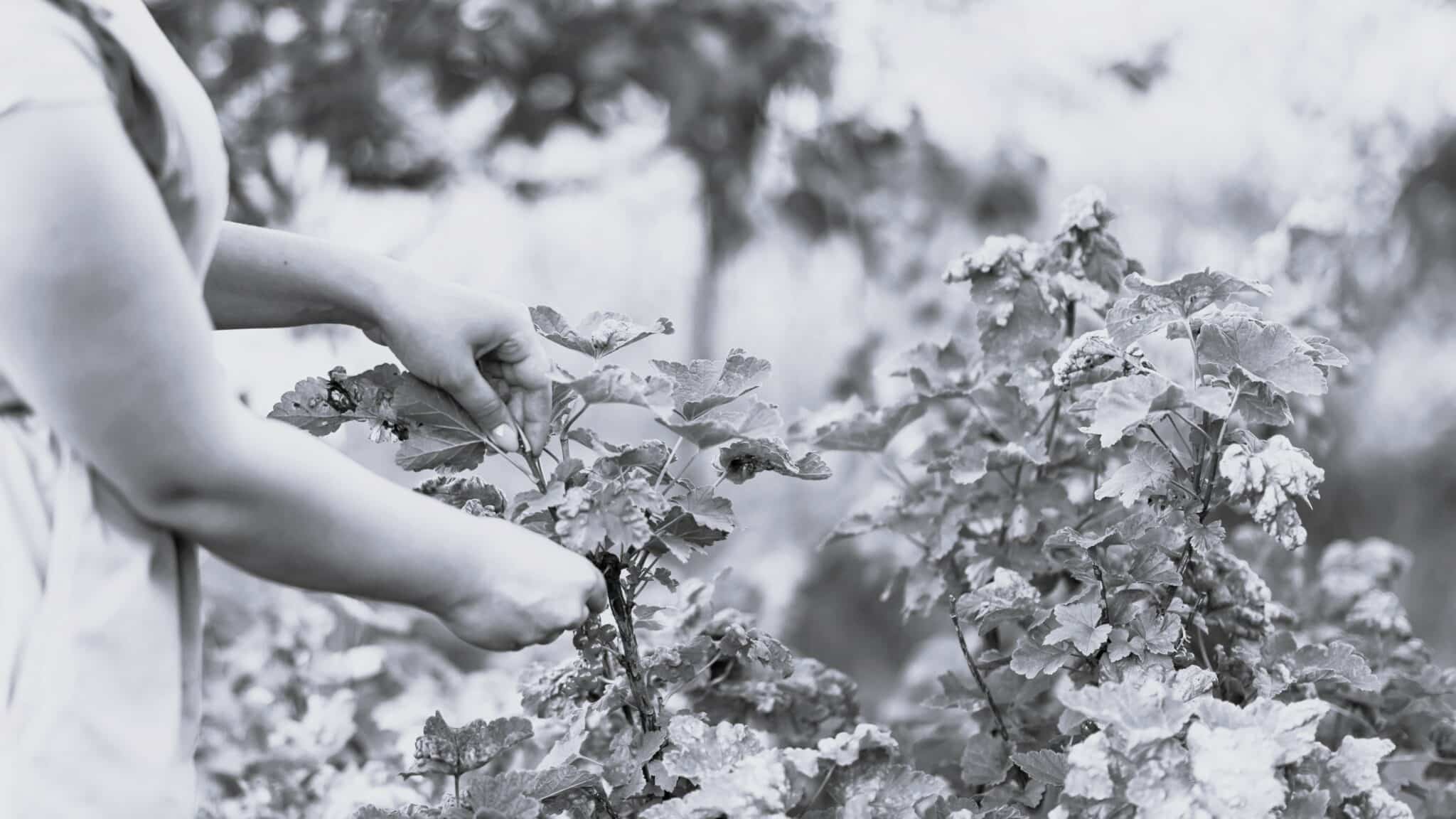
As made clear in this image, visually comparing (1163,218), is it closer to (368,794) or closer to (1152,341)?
(1152,341)

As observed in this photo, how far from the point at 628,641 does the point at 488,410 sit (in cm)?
22

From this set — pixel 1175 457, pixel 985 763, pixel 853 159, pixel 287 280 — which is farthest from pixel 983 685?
pixel 853 159

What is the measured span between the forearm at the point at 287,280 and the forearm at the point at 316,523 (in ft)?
0.87

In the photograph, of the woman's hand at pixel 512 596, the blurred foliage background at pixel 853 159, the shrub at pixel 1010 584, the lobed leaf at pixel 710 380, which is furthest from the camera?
the blurred foliage background at pixel 853 159

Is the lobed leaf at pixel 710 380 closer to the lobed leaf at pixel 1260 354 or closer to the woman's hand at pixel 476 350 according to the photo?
the woman's hand at pixel 476 350

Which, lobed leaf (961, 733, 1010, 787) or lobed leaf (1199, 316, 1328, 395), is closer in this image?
lobed leaf (1199, 316, 1328, 395)

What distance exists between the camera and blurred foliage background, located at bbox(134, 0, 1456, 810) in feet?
8.50

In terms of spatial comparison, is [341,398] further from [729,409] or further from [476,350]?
[729,409]

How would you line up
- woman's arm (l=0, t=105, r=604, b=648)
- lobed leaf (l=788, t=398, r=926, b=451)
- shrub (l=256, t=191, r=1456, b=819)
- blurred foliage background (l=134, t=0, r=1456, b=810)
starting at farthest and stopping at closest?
blurred foliage background (l=134, t=0, r=1456, b=810) → lobed leaf (l=788, t=398, r=926, b=451) → shrub (l=256, t=191, r=1456, b=819) → woman's arm (l=0, t=105, r=604, b=648)

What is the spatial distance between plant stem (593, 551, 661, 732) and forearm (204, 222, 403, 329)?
0.26m

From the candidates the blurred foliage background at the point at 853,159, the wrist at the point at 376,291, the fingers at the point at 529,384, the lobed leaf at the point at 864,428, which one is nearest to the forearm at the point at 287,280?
the wrist at the point at 376,291

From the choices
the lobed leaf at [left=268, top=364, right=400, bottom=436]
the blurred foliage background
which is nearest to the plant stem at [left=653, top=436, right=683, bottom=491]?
the lobed leaf at [left=268, top=364, right=400, bottom=436]

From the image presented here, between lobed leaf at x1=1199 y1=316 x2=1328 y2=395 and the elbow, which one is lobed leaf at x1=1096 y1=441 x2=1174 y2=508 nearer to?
lobed leaf at x1=1199 y1=316 x2=1328 y2=395

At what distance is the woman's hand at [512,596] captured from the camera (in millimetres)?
795
